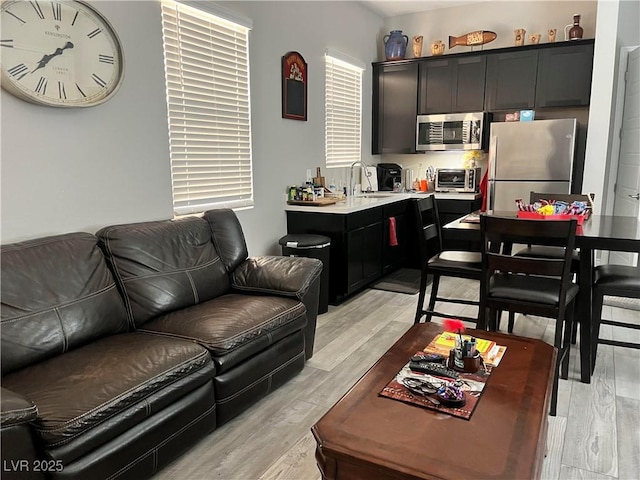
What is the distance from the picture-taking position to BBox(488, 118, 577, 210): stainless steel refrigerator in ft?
15.0

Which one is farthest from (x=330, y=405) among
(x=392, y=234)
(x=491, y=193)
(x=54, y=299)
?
(x=491, y=193)

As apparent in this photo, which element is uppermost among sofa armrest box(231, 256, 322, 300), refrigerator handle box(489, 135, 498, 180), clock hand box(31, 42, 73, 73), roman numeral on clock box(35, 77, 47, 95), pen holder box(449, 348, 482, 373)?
clock hand box(31, 42, 73, 73)

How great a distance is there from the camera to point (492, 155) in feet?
16.0

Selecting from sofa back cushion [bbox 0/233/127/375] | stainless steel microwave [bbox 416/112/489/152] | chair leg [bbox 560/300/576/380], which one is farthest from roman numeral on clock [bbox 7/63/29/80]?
stainless steel microwave [bbox 416/112/489/152]

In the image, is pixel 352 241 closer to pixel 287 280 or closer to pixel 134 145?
pixel 287 280

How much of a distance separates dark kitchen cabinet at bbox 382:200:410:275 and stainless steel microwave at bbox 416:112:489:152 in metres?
0.80

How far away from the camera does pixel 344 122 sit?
17.3ft

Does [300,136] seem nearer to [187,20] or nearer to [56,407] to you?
[187,20]

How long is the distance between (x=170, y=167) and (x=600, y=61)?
4041 millimetres

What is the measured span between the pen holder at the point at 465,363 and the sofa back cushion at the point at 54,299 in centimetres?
158

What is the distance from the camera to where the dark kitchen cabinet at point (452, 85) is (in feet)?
17.2

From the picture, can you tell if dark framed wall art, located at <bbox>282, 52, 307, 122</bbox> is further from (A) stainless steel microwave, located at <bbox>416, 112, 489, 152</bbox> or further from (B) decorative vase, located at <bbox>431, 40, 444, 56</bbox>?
(B) decorative vase, located at <bbox>431, 40, 444, 56</bbox>

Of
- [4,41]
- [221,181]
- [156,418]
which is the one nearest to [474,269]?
[221,181]

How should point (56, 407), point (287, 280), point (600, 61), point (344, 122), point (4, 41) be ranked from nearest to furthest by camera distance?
point (56, 407) < point (4, 41) < point (287, 280) < point (600, 61) < point (344, 122)
